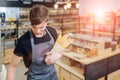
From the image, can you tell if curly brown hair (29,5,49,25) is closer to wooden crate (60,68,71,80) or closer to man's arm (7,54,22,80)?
man's arm (7,54,22,80)

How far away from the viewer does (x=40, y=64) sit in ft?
5.64

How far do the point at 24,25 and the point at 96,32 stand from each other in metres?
2.50

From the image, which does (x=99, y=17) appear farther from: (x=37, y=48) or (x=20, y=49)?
(x=20, y=49)

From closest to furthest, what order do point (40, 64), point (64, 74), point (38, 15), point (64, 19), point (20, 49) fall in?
point (38, 15) → point (20, 49) → point (40, 64) → point (64, 74) → point (64, 19)

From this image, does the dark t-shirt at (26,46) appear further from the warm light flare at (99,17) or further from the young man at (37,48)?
the warm light flare at (99,17)

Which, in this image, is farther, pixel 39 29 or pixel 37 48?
pixel 37 48

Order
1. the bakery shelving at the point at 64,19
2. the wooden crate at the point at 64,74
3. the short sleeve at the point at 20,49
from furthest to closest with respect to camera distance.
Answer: the bakery shelving at the point at 64,19, the wooden crate at the point at 64,74, the short sleeve at the point at 20,49

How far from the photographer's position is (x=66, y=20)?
680cm

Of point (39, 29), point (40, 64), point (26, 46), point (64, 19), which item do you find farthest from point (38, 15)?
point (64, 19)

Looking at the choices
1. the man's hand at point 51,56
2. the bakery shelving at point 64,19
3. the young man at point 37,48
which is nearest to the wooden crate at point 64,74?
the young man at point 37,48

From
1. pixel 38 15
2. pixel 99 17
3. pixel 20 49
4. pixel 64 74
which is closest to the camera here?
pixel 38 15

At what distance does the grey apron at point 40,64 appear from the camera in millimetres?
1664

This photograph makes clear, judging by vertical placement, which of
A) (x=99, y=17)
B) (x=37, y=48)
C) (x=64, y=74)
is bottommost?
(x=64, y=74)

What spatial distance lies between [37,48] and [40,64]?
170mm
